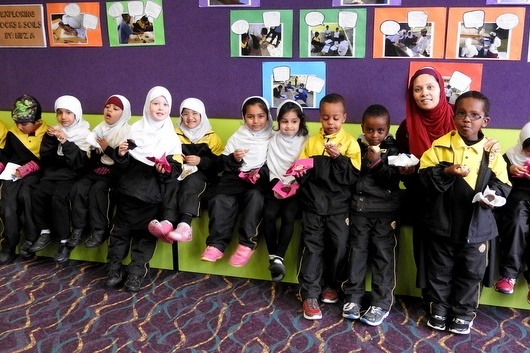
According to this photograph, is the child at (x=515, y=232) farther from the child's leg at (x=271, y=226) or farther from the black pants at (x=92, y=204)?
the black pants at (x=92, y=204)

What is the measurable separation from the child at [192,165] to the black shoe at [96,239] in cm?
42

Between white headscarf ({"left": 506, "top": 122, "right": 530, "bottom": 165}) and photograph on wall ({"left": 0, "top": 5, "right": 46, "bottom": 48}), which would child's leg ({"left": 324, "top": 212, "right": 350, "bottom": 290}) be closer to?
white headscarf ({"left": 506, "top": 122, "right": 530, "bottom": 165})

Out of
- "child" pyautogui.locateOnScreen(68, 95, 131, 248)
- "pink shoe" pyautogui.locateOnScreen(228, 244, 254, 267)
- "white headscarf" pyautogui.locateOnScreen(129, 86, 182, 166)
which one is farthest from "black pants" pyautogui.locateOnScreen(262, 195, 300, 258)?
"child" pyautogui.locateOnScreen(68, 95, 131, 248)

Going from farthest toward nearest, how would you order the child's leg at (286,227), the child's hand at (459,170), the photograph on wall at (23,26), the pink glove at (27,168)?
1. the photograph on wall at (23,26)
2. the pink glove at (27,168)
3. the child's leg at (286,227)
4. the child's hand at (459,170)

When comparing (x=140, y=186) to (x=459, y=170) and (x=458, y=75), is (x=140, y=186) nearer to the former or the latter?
(x=459, y=170)

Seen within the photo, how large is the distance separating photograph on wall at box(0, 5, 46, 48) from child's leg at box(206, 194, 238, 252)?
6.38 ft

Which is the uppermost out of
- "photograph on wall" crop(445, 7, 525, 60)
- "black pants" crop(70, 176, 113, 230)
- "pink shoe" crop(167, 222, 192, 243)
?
"photograph on wall" crop(445, 7, 525, 60)

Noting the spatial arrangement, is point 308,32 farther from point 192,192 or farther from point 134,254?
point 134,254

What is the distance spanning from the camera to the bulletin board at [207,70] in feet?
9.38

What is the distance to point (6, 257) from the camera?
296 centimetres

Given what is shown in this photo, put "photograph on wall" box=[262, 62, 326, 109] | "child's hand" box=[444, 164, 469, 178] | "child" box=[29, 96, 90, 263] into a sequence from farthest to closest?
"photograph on wall" box=[262, 62, 326, 109], "child" box=[29, 96, 90, 263], "child's hand" box=[444, 164, 469, 178]

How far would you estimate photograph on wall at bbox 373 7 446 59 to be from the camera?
2838mm

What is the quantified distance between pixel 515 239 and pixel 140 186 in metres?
1.91

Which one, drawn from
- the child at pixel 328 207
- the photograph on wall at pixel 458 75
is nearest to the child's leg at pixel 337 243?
the child at pixel 328 207
